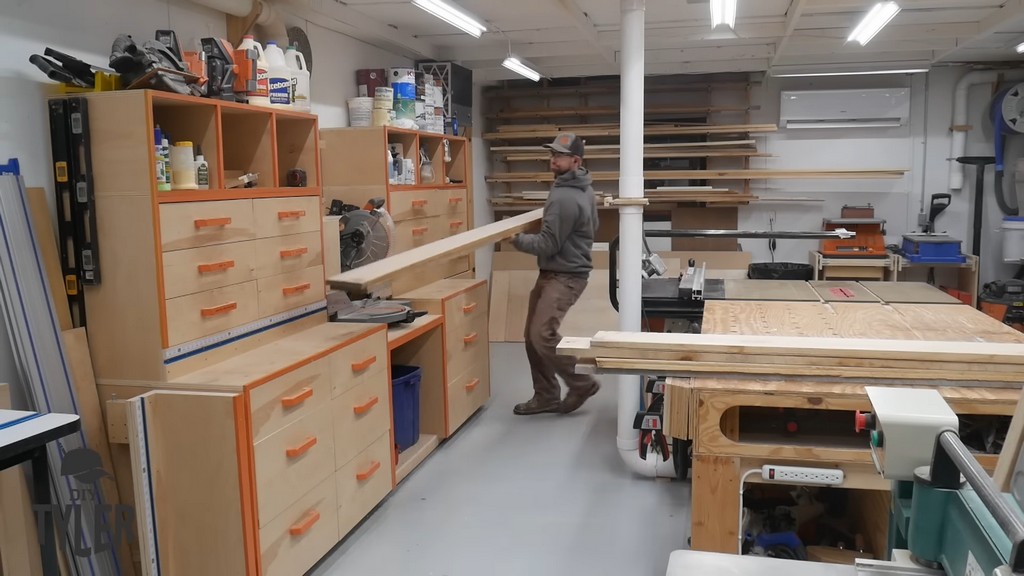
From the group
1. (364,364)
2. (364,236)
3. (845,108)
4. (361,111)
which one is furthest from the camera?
(845,108)

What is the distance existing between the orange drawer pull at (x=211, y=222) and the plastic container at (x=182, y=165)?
128mm

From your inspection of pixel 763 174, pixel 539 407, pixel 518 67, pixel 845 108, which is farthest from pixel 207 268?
pixel 845 108

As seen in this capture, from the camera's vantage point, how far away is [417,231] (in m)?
5.09

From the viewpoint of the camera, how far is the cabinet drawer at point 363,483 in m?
3.50

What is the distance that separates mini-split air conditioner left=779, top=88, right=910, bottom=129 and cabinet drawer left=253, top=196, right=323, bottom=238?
18.3 feet

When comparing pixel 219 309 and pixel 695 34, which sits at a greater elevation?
pixel 695 34

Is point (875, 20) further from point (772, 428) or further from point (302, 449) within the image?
point (302, 449)

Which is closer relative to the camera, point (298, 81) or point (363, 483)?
point (363, 483)

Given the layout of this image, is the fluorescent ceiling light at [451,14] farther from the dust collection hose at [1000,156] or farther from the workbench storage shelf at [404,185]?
the dust collection hose at [1000,156]

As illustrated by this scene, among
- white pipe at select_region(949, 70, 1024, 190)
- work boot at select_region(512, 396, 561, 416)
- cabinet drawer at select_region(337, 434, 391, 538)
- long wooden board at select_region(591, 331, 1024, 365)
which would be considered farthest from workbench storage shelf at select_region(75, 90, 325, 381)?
white pipe at select_region(949, 70, 1024, 190)

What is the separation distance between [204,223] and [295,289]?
2.29 ft

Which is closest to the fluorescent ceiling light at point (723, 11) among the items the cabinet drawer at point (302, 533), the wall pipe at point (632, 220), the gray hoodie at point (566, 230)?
the wall pipe at point (632, 220)

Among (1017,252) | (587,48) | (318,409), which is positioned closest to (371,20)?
(587,48)

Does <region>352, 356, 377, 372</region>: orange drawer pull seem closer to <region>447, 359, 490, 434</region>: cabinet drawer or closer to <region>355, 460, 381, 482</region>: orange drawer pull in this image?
<region>355, 460, 381, 482</region>: orange drawer pull
